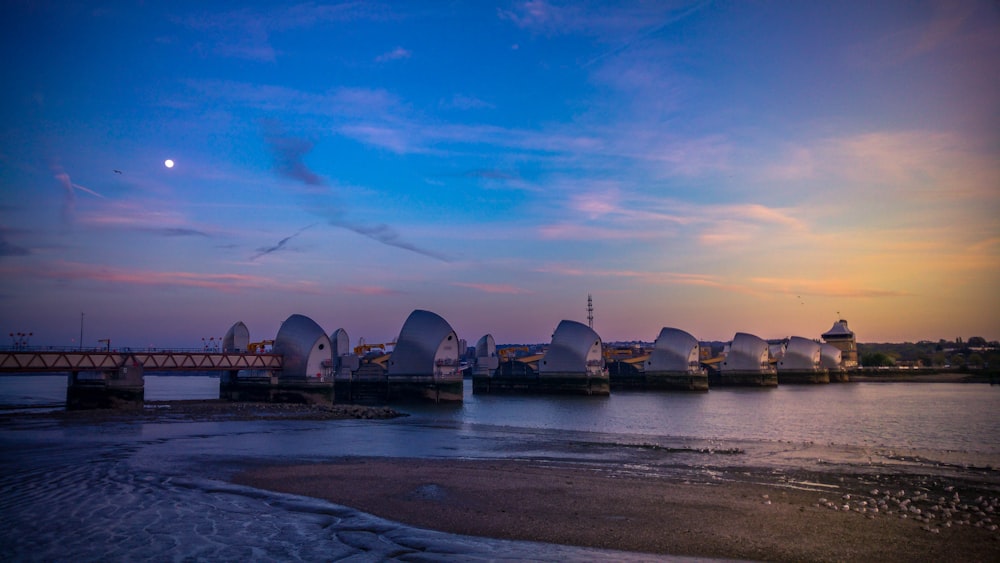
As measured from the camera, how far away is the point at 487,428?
3659 cm

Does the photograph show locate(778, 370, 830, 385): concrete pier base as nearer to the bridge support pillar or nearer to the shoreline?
the shoreline

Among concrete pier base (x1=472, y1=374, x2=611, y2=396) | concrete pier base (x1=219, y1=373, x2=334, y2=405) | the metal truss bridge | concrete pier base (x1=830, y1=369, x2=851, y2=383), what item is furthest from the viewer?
concrete pier base (x1=830, y1=369, x2=851, y2=383)

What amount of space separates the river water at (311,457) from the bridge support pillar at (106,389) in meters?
6.37

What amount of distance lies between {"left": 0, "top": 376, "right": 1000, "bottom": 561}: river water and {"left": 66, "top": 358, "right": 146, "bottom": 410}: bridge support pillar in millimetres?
6368

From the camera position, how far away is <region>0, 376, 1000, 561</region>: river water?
10.7 meters

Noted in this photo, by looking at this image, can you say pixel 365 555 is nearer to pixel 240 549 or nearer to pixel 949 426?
pixel 240 549

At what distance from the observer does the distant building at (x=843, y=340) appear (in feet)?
474

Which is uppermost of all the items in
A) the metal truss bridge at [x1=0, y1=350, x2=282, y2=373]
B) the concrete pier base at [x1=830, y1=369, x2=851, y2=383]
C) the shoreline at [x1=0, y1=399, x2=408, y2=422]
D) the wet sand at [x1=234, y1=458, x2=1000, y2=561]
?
the metal truss bridge at [x1=0, y1=350, x2=282, y2=373]

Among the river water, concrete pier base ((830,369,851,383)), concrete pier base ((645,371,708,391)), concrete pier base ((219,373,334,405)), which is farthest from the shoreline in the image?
concrete pier base ((830,369,851,383))

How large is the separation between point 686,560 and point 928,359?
679 ft

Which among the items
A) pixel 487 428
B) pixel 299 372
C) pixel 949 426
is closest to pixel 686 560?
pixel 487 428

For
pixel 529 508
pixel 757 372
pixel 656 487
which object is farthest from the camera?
pixel 757 372

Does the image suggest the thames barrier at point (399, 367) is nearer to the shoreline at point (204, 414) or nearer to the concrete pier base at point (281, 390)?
the concrete pier base at point (281, 390)

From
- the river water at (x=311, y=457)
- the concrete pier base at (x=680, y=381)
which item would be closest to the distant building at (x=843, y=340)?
the concrete pier base at (x=680, y=381)
